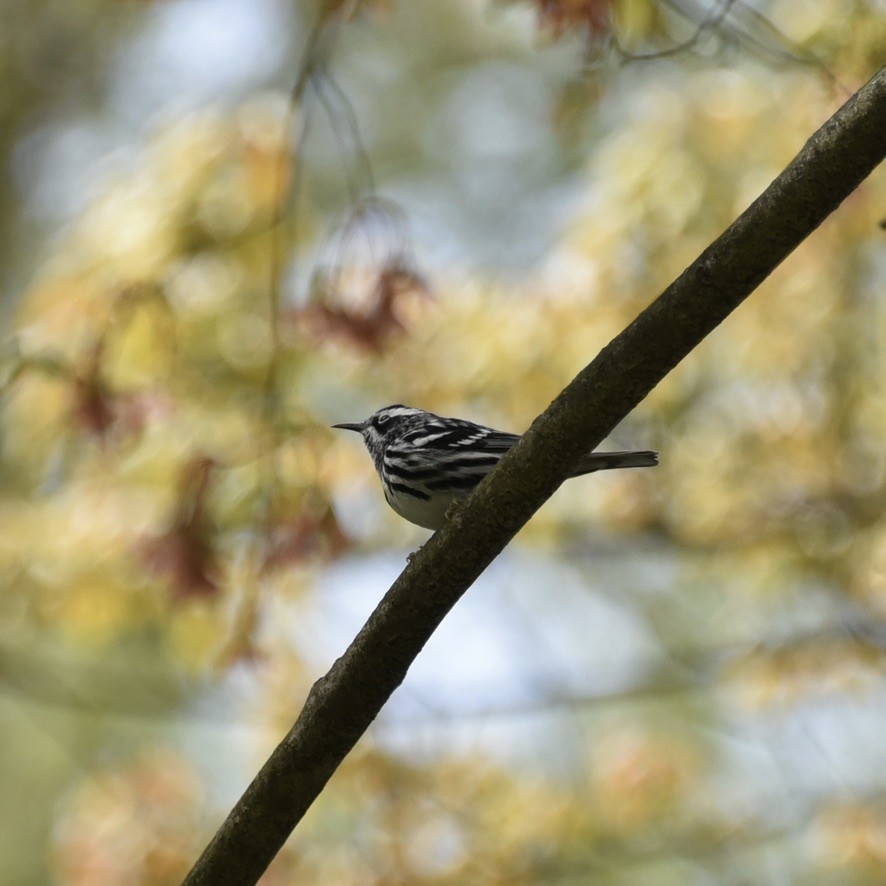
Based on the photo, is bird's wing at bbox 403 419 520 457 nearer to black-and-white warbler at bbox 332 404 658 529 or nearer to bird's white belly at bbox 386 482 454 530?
black-and-white warbler at bbox 332 404 658 529

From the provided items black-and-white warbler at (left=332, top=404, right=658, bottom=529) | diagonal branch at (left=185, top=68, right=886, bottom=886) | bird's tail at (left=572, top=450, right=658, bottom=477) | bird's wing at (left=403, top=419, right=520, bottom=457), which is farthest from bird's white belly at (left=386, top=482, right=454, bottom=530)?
diagonal branch at (left=185, top=68, right=886, bottom=886)

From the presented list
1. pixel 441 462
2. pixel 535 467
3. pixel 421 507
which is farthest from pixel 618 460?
pixel 535 467

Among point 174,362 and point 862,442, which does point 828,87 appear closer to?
point 862,442

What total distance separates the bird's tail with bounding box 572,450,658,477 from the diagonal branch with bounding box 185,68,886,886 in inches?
34.4

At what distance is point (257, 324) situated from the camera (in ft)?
19.7

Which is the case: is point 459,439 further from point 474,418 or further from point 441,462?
point 474,418

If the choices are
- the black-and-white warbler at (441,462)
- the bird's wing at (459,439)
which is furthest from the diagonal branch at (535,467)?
the bird's wing at (459,439)

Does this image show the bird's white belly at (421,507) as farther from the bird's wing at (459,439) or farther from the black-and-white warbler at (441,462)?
the bird's wing at (459,439)

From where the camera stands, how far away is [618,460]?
351 centimetres

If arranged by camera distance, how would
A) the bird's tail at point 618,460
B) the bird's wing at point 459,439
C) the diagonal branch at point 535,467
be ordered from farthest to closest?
the bird's wing at point 459,439 < the bird's tail at point 618,460 < the diagonal branch at point 535,467

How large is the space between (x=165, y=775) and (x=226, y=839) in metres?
3.93

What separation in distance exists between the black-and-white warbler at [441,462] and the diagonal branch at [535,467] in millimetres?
836

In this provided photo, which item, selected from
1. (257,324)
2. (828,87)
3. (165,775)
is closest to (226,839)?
(828,87)

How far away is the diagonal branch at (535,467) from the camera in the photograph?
238 centimetres
